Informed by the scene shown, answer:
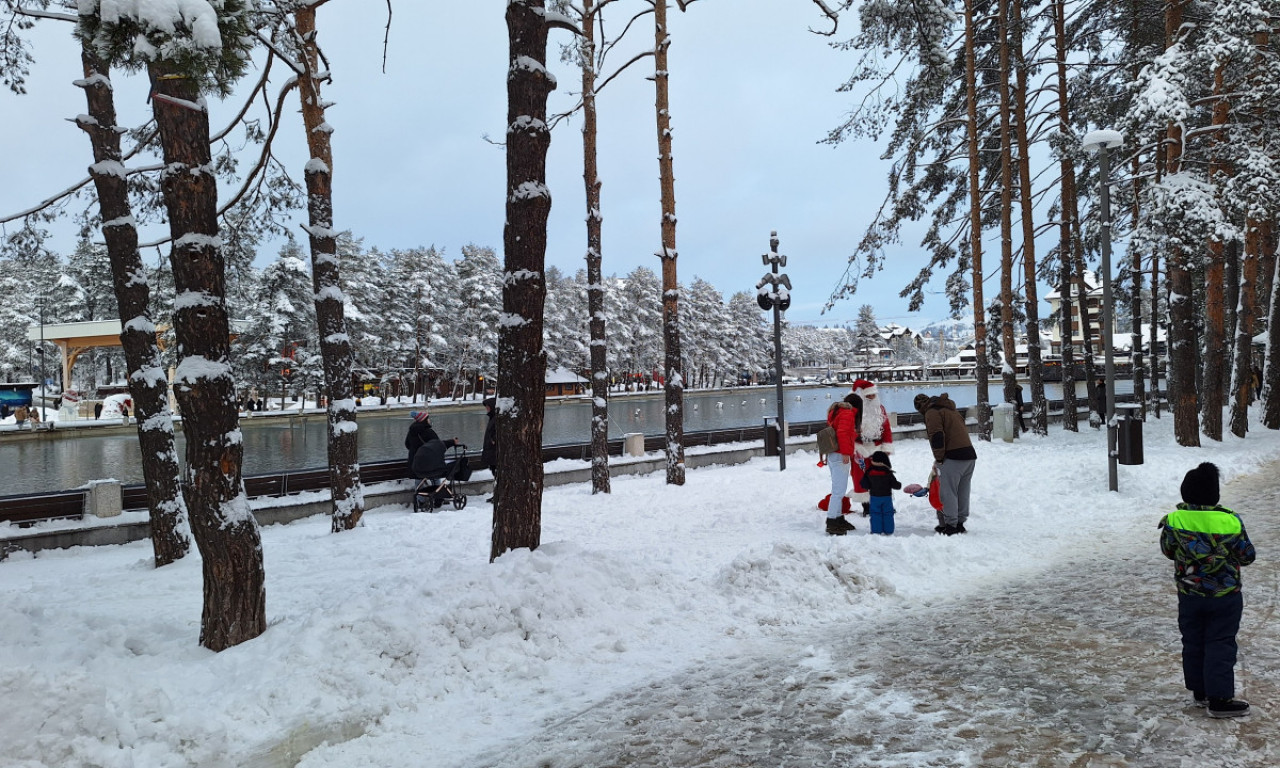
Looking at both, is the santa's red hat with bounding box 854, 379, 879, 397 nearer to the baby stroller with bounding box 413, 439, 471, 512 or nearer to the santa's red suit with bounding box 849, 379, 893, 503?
the santa's red suit with bounding box 849, 379, 893, 503

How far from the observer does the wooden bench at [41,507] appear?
1019 centimetres

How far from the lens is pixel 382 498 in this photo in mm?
12625

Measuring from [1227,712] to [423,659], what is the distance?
15.6ft

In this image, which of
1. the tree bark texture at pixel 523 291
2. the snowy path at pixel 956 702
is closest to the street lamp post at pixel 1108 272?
the snowy path at pixel 956 702

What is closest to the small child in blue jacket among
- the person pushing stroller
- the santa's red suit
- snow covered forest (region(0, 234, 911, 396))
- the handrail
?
the santa's red suit

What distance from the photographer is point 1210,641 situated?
430 centimetres

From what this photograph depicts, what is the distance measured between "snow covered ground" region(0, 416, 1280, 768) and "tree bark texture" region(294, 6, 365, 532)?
1.78 meters

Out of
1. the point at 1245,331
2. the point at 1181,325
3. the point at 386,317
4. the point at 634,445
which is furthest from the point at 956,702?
the point at 386,317

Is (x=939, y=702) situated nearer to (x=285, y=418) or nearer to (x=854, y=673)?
(x=854, y=673)

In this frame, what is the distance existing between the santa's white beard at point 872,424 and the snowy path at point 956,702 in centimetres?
341

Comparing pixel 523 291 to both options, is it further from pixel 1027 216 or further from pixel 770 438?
pixel 1027 216

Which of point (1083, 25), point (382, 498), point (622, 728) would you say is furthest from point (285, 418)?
point (622, 728)

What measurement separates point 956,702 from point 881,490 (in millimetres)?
5094

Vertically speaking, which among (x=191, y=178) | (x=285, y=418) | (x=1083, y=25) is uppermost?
(x=1083, y=25)
